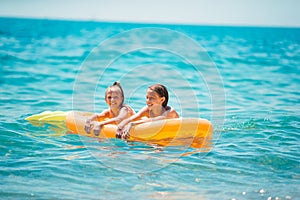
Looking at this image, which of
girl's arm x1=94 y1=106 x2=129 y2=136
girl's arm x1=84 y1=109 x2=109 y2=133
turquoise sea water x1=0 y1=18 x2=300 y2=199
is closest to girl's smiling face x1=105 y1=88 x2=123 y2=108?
girl's arm x1=94 y1=106 x2=129 y2=136

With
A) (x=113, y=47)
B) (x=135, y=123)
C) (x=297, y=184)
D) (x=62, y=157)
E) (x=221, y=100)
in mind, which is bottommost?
(x=297, y=184)

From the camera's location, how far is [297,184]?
14.4 ft

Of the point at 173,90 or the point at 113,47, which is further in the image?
the point at 113,47

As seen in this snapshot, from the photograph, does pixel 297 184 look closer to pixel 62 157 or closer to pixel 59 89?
pixel 62 157

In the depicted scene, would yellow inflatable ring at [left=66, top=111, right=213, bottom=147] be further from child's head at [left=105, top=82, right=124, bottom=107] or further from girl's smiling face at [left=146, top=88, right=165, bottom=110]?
child's head at [left=105, top=82, right=124, bottom=107]

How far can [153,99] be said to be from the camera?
562 cm

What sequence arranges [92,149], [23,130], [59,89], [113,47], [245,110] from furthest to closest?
[113,47]
[59,89]
[245,110]
[23,130]
[92,149]

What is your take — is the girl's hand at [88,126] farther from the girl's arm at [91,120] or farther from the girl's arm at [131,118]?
the girl's arm at [131,118]

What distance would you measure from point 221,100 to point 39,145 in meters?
5.07

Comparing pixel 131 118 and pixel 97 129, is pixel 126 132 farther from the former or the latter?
pixel 97 129

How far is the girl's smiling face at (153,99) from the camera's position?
5.58 meters

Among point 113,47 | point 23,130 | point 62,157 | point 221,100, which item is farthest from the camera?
point 113,47

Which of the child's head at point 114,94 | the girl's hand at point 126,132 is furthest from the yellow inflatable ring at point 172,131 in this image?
the child's head at point 114,94

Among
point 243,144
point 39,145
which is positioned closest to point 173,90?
point 243,144
